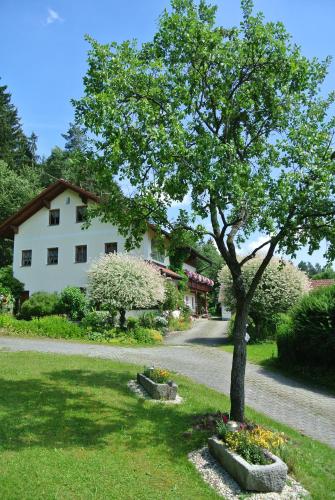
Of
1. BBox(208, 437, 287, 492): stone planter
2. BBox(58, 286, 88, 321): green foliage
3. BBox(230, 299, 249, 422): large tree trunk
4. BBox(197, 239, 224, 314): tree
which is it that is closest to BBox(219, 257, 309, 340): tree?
BBox(58, 286, 88, 321): green foliage

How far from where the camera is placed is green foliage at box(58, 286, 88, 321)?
2698 centimetres

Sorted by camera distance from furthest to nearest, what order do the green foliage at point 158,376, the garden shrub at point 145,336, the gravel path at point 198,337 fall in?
the gravel path at point 198,337 < the garden shrub at point 145,336 < the green foliage at point 158,376

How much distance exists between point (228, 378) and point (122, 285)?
1002 cm

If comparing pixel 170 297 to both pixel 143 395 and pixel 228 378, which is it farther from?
pixel 143 395

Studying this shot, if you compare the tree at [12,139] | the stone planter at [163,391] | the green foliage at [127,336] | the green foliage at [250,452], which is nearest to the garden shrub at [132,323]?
the green foliage at [127,336]

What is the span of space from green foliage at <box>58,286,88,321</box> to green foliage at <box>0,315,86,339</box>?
12.0 feet

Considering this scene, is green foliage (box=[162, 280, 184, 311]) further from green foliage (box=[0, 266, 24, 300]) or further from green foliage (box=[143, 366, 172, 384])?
green foliage (box=[143, 366, 172, 384])

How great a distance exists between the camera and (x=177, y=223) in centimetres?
977

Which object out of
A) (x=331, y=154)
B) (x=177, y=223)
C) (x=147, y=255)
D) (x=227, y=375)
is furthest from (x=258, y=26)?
(x=147, y=255)

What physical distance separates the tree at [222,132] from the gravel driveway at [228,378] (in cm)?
282

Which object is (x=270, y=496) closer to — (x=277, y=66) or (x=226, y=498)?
(x=226, y=498)

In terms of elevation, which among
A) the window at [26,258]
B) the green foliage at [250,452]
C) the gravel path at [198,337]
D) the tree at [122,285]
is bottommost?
the green foliage at [250,452]

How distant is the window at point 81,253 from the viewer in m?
31.9

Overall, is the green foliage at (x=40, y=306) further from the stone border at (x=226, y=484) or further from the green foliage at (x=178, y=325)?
the stone border at (x=226, y=484)
